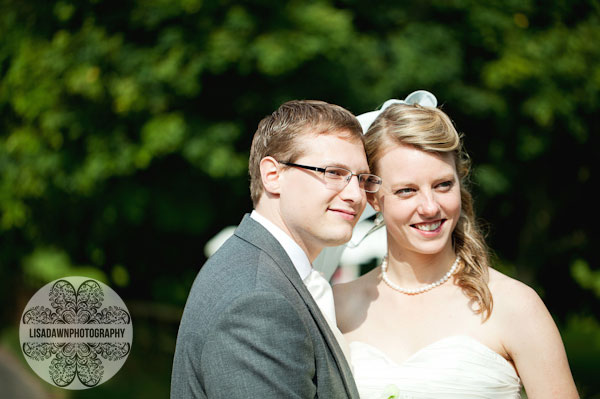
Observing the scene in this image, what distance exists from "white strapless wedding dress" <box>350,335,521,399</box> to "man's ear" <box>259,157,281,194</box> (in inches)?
39.4

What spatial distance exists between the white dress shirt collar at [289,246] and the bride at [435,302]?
2.31ft

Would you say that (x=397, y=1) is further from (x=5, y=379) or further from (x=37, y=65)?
(x=5, y=379)

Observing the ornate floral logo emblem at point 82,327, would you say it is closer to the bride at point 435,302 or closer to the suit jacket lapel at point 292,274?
the bride at point 435,302

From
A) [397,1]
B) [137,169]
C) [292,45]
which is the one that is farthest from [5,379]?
[397,1]

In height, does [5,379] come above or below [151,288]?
below

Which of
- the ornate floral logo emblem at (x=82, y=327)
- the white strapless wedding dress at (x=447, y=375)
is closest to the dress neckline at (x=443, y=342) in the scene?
the white strapless wedding dress at (x=447, y=375)

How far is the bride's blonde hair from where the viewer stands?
2809mm

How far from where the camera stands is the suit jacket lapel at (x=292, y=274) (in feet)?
6.93

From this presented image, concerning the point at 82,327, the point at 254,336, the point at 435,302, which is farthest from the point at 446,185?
the point at 82,327

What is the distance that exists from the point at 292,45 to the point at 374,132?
510 centimetres

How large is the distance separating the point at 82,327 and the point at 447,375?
6.07 ft

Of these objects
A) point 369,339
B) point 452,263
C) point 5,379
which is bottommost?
point 5,379

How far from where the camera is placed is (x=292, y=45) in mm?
7809

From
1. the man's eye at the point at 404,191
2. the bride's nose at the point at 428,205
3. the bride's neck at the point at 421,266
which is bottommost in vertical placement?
the bride's neck at the point at 421,266
